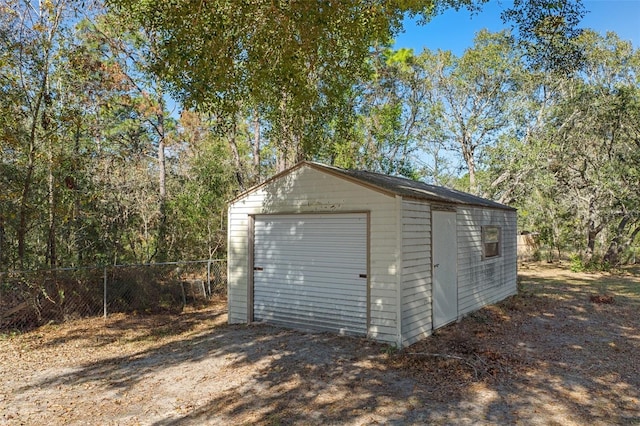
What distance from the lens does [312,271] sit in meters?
7.14

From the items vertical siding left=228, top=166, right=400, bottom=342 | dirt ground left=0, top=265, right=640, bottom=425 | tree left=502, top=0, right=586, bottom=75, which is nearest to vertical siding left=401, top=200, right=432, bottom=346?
vertical siding left=228, top=166, right=400, bottom=342

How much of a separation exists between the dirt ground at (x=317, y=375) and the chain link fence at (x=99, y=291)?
436mm

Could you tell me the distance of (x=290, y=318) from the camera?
288 inches

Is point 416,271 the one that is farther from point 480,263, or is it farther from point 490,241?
point 490,241

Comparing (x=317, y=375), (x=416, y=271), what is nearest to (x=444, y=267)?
(x=416, y=271)

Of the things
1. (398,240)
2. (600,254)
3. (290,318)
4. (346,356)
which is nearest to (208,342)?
(290,318)

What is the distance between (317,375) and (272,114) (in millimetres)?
6567

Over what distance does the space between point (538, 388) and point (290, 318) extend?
3.99m

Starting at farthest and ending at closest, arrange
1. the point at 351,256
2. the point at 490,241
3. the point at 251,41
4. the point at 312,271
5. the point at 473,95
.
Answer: the point at 473,95
the point at 490,241
the point at 312,271
the point at 351,256
the point at 251,41

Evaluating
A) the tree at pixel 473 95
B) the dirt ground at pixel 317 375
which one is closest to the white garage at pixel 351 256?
the dirt ground at pixel 317 375

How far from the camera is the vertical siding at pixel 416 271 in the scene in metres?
6.25

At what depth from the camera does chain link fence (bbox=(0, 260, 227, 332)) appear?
7430mm

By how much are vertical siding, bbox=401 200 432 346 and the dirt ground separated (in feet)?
1.03

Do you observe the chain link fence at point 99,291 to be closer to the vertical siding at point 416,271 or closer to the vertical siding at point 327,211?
the vertical siding at point 327,211
